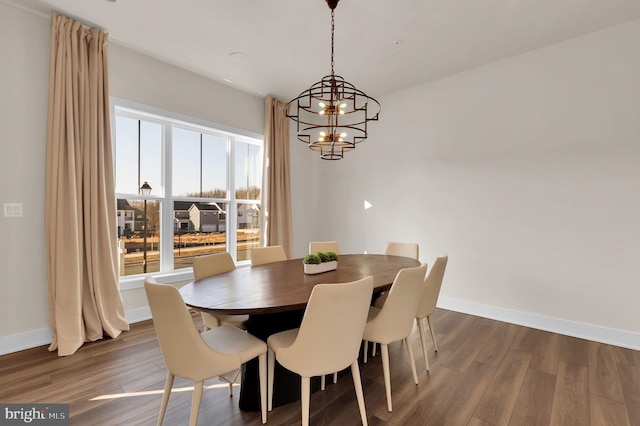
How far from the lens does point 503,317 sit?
3529mm

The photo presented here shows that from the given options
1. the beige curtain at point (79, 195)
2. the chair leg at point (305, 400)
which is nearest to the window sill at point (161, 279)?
the beige curtain at point (79, 195)

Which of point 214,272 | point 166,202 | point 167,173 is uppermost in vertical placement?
point 167,173

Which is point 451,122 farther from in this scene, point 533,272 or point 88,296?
point 88,296

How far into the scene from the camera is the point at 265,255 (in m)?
3.15

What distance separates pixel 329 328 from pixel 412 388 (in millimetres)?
1090

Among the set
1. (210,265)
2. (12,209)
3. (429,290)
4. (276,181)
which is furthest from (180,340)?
(276,181)

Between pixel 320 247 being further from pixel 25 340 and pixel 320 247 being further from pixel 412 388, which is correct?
pixel 25 340

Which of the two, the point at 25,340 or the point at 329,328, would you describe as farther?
the point at 25,340

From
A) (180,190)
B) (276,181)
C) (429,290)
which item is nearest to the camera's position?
(429,290)

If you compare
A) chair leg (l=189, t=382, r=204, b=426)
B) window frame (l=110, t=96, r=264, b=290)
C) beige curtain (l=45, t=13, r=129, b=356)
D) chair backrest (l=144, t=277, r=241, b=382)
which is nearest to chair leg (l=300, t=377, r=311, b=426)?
chair backrest (l=144, t=277, r=241, b=382)

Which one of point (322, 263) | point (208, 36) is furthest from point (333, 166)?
point (322, 263)

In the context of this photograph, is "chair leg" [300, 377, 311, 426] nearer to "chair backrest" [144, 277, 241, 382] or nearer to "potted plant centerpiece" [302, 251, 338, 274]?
"chair backrest" [144, 277, 241, 382]

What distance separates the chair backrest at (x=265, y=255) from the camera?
3.06 meters

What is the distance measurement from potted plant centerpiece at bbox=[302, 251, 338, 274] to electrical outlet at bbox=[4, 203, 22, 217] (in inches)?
102
